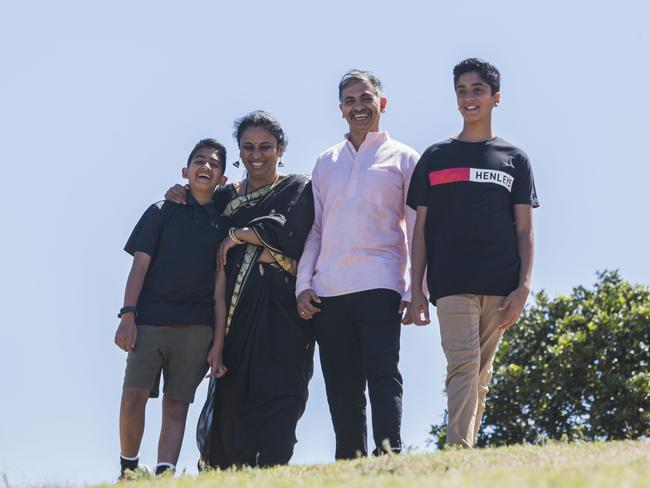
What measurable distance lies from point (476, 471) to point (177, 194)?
12.3ft

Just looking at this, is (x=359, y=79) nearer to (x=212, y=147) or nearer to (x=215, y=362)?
(x=212, y=147)

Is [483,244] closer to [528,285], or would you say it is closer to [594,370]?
[528,285]

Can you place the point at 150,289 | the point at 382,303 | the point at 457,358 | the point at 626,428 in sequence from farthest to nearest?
the point at 626,428
the point at 150,289
the point at 382,303
the point at 457,358

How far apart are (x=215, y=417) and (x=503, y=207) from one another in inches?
104

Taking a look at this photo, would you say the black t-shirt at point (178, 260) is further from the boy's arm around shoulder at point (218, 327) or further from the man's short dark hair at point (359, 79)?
the man's short dark hair at point (359, 79)

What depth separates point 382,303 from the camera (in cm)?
722

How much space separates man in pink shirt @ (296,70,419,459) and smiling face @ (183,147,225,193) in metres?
0.85

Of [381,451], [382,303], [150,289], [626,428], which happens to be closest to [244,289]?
[150,289]

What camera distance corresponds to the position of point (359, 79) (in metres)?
7.71

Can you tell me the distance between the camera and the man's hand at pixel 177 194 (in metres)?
8.01

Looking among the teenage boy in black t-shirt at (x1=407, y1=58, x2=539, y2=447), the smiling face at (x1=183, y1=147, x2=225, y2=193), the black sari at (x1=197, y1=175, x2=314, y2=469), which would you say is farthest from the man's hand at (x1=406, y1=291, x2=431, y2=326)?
the smiling face at (x1=183, y1=147, x2=225, y2=193)

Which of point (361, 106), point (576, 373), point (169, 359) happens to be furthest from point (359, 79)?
point (576, 373)

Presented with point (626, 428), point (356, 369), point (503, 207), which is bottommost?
point (626, 428)

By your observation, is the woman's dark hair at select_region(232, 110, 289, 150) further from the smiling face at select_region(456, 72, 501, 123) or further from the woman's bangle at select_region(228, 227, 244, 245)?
the smiling face at select_region(456, 72, 501, 123)
